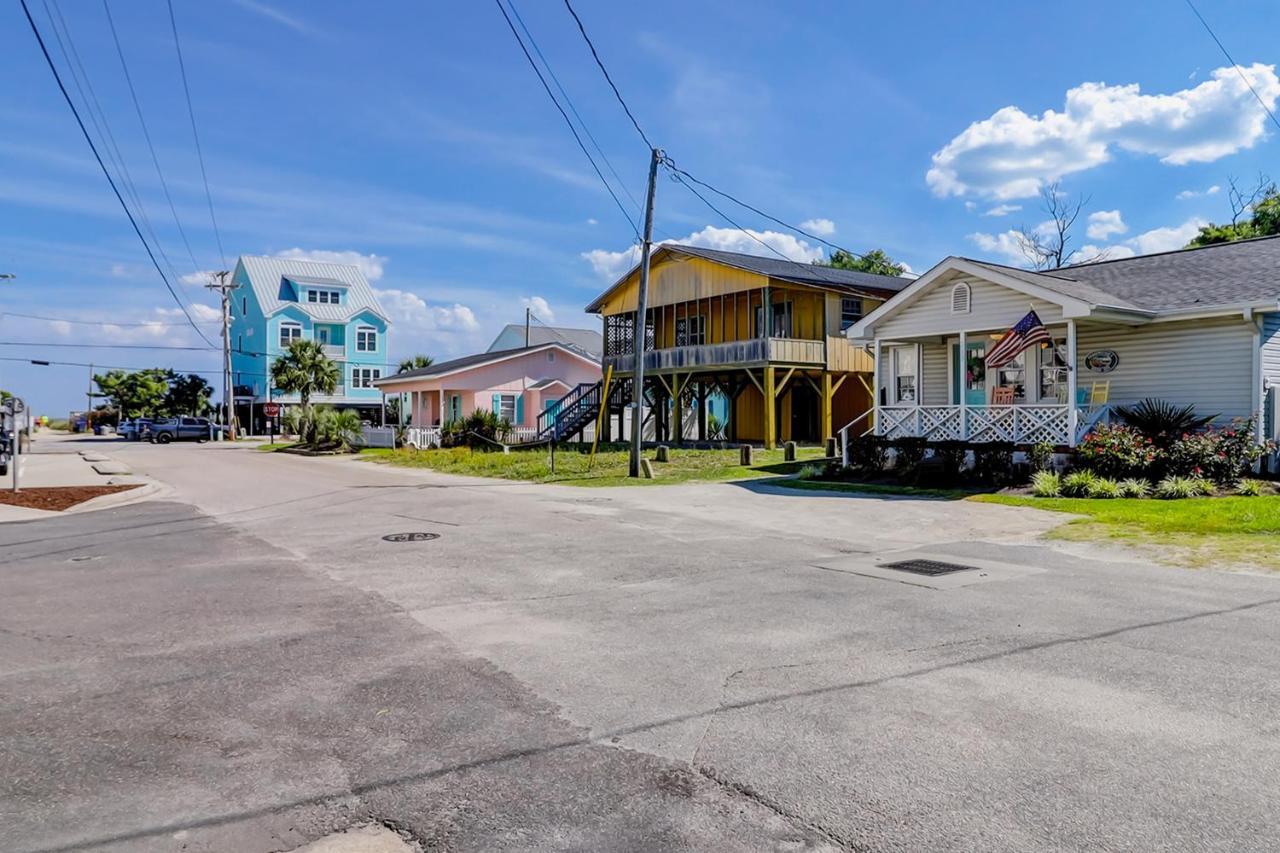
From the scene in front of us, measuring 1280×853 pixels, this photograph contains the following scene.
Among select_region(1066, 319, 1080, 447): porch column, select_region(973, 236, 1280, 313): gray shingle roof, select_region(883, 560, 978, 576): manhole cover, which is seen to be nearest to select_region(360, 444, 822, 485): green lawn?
select_region(1066, 319, 1080, 447): porch column

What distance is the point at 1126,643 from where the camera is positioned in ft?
Answer: 19.4

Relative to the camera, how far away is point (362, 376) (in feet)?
217

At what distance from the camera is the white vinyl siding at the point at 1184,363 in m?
16.8

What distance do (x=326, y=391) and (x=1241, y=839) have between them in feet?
163

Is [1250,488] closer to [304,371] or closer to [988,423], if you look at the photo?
[988,423]

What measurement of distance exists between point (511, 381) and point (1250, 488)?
107 feet

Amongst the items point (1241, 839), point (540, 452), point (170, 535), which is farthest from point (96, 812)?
point (540, 452)

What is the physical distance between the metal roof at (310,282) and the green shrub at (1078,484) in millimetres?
57986

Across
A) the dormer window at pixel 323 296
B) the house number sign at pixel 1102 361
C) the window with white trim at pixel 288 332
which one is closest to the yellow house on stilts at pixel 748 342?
the house number sign at pixel 1102 361

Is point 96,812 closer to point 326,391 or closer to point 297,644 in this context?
point 297,644

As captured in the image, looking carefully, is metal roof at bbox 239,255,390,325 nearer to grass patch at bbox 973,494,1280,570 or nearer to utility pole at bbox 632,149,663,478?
utility pole at bbox 632,149,663,478

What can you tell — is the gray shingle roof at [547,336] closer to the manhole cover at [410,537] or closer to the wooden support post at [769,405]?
the wooden support post at [769,405]

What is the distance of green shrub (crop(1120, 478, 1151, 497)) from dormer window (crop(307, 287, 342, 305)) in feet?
199

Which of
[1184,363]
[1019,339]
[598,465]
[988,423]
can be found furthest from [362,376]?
[1184,363]
